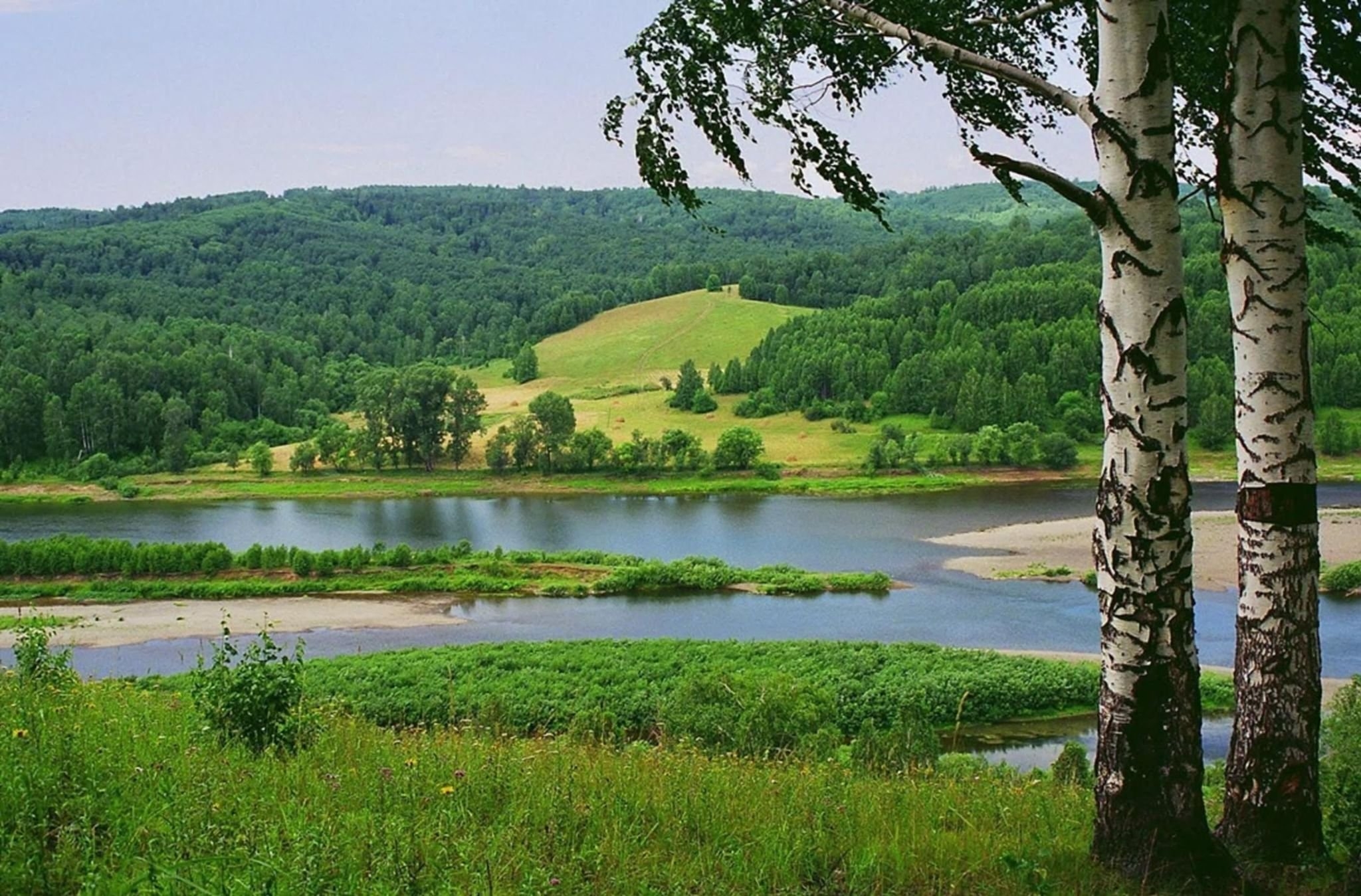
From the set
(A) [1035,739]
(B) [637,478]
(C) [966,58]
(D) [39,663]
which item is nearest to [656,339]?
(B) [637,478]

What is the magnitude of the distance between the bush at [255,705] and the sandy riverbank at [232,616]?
3042 centimetres

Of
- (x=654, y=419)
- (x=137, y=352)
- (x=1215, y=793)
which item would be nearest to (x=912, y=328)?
(x=654, y=419)

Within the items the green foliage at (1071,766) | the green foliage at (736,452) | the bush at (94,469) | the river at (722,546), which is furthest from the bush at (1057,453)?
the bush at (94,469)

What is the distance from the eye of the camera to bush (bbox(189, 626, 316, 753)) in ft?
18.5

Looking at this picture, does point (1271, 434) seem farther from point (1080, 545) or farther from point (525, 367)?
point (525, 367)

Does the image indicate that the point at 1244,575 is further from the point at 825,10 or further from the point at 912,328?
the point at 912,328

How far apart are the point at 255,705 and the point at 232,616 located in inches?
1412

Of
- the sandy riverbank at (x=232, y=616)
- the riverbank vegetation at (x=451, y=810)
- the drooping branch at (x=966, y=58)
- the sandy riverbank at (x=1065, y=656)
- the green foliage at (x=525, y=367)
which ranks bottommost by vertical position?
the sandy riverbank at (x=1065, y=656)

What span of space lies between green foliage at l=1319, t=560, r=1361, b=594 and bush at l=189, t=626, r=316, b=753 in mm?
39683

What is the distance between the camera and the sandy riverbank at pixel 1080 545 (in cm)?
4212

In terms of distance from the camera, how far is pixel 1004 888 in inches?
161

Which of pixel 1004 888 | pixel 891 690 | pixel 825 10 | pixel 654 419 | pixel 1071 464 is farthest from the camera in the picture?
pixel 654 419

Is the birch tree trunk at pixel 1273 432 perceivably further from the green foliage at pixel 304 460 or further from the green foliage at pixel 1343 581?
the green foliage at pixel 304 460

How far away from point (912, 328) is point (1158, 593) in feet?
364
